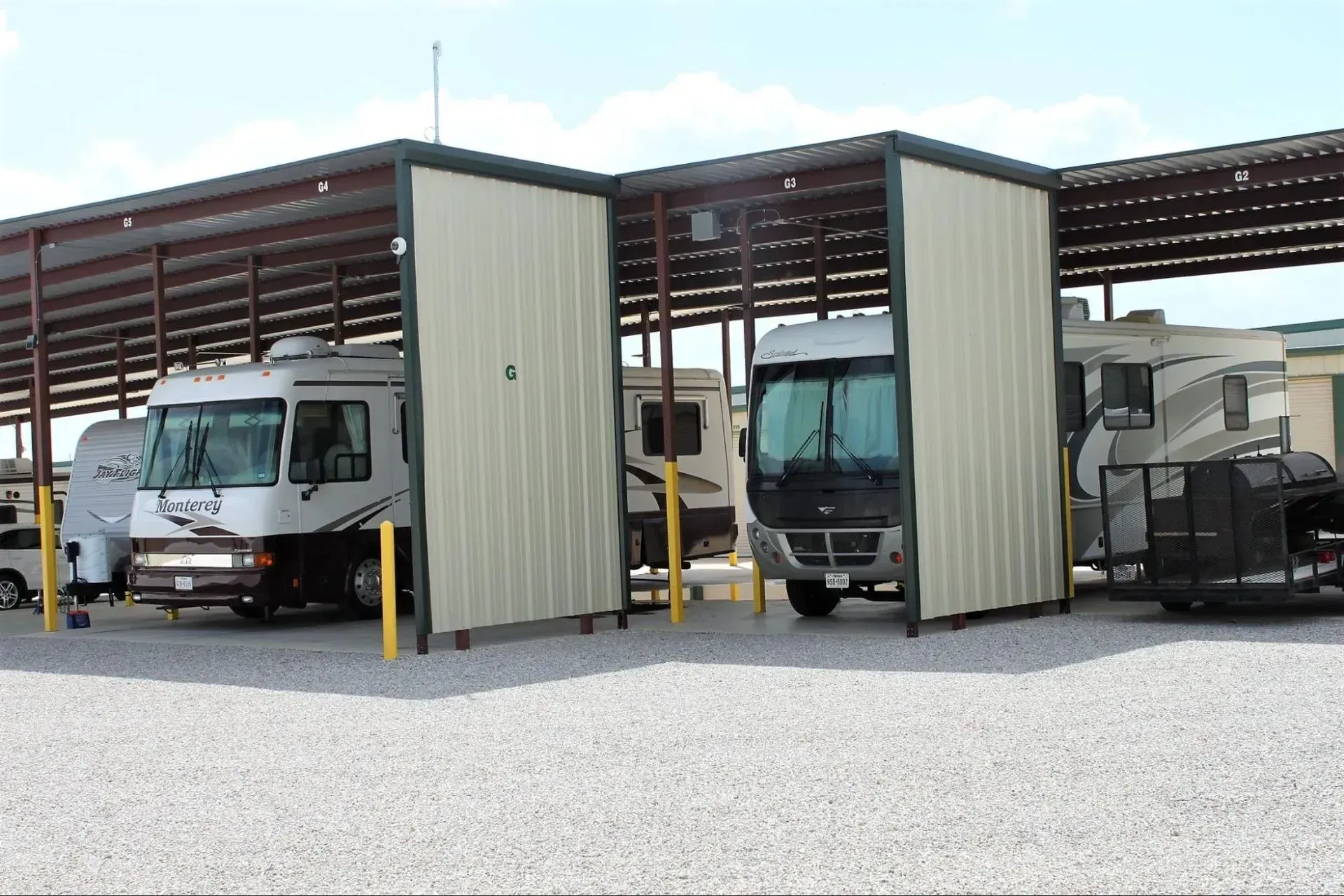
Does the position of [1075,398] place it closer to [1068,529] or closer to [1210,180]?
[1068,529]

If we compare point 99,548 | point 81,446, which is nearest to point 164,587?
point 99,548

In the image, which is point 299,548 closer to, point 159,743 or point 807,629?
point 807,629

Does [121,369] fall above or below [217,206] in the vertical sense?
below

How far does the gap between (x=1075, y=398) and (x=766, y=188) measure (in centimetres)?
368

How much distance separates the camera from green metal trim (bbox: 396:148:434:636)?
12.5 meters

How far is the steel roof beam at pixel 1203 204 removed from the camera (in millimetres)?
15758

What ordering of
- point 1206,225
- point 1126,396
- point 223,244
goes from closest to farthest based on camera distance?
point 1126,396 < point 223,244 < point 1206,225

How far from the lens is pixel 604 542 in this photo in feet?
47.1

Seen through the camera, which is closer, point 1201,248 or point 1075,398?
point 1075,398

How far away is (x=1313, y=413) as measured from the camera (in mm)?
26578

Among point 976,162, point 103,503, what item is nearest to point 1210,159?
point 976,162

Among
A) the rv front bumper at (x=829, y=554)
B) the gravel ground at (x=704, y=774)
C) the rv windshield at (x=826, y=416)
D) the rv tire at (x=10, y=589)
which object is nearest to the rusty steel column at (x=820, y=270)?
the rv windshield at (x=826, y=416)

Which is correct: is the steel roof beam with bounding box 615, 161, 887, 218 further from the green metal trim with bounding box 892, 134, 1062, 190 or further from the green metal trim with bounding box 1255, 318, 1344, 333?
the green metal trim with bounding box 1255, 318, 1344, 333

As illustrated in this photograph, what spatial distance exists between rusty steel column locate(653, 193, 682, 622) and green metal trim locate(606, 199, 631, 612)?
0.42 meters
